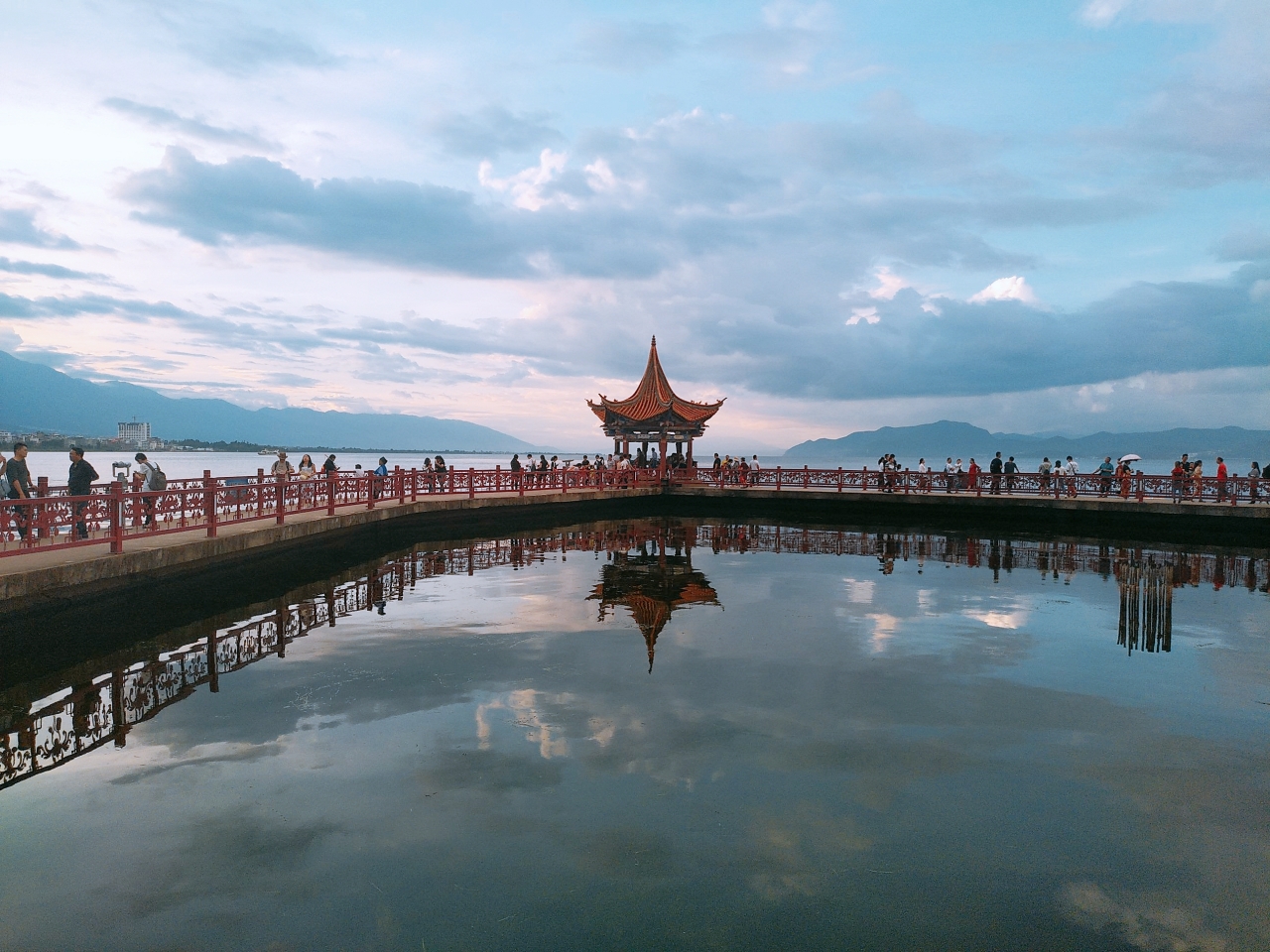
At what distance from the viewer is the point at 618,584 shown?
49.0 ft

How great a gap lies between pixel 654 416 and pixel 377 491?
50.8ft

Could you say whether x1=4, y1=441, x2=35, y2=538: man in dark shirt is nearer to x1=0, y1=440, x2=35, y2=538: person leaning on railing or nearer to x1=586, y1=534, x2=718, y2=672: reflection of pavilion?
x1=0, y1=440, x2=35, y2=538: person leaning on railing

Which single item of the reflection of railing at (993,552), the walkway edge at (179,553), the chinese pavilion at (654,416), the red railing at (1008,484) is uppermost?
the chinese pavilion at (654,416)

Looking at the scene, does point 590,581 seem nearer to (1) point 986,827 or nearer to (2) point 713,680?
(2) point 713,680

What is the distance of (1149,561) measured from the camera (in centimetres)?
1908

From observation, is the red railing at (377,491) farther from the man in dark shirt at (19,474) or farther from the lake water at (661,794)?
the lake water at (661,794)

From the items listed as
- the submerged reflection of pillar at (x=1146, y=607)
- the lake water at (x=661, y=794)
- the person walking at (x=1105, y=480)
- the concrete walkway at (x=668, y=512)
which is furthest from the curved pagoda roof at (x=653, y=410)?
the lake water at (x=661, y=794)

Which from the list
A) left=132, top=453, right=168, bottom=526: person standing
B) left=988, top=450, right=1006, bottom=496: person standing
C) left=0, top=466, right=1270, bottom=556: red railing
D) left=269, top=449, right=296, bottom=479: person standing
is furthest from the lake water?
left=988, top=450, right=1006, bottom=496: person standing

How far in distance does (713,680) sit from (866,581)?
833 centimetres

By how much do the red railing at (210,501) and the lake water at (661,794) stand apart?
314cm

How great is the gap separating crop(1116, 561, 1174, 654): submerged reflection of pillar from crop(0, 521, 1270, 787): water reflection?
3 cm

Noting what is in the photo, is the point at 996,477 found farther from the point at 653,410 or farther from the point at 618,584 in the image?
the point at 618,584

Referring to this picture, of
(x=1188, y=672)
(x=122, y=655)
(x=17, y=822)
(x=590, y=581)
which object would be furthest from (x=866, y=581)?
(x=17, y=822)

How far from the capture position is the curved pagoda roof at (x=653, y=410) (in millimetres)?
35719
